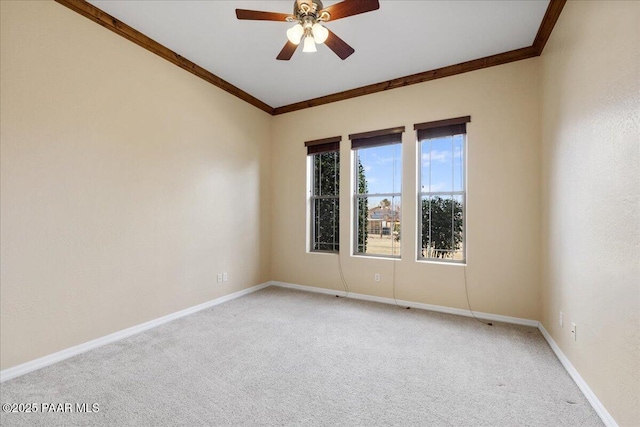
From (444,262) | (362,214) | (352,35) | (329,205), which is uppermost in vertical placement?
(352,35)

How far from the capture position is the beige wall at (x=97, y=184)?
212cm

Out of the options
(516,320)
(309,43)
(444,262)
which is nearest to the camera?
(309,43)

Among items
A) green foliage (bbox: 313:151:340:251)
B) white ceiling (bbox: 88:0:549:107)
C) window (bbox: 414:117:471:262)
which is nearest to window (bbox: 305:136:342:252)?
green foliage (bbox: 313:151:340:251)

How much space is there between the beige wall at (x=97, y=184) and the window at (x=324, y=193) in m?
1.41

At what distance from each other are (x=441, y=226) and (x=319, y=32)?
106 inches

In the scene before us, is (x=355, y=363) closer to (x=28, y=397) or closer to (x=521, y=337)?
(x=521, y=337)

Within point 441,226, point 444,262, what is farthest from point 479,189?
point 444,262

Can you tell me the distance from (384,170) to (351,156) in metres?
0.54

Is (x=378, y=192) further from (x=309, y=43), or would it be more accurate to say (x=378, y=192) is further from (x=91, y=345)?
(x=91, y=345)

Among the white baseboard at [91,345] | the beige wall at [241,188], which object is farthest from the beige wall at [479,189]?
the white baseboard at [91,345]

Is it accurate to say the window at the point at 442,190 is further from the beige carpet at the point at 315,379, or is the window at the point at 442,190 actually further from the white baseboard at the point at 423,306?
the beige carpet at the point at 315,379

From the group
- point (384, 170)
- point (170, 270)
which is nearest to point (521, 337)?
point (384, 170)

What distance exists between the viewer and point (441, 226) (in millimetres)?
3652

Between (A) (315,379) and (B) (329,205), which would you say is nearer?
(A) (315,379)
